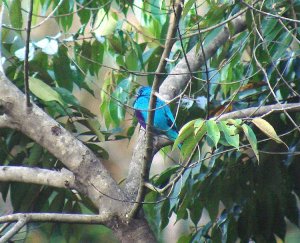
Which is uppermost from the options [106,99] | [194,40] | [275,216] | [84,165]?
[194,40]

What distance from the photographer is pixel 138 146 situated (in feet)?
10.3

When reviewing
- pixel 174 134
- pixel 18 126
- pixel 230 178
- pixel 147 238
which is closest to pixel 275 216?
pixel 230 178

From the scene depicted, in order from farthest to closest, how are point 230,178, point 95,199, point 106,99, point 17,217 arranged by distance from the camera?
point 106,99, point 230,178, point 95,199, point 17,217

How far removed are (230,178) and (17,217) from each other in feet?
3.77

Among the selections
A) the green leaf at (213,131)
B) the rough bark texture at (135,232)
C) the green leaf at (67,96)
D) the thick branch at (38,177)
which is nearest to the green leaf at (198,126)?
the green leaf at (213,131)

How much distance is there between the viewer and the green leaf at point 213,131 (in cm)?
212

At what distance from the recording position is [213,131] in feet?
7.01

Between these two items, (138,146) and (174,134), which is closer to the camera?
(138,146)

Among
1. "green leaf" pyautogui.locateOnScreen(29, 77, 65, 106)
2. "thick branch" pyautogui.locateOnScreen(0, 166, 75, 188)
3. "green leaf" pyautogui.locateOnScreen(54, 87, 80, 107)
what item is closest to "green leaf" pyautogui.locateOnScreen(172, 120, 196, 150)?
"thick branch" pyautogui.locateOnScreen(0, 166, 75, 188)

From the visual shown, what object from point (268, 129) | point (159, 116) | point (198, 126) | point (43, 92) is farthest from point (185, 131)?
point (159, 116)

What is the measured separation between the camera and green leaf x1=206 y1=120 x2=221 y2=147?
212 centimetres

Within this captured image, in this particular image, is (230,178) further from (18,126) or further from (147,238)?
(18,126)

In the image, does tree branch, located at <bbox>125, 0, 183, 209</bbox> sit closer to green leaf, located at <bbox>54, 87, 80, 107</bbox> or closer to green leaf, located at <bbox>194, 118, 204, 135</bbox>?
green leaf, located at <bbox>194, 118, 204, 135</bbox>

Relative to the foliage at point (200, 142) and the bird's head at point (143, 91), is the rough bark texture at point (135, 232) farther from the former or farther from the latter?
the bird's head at point (143, 91)
